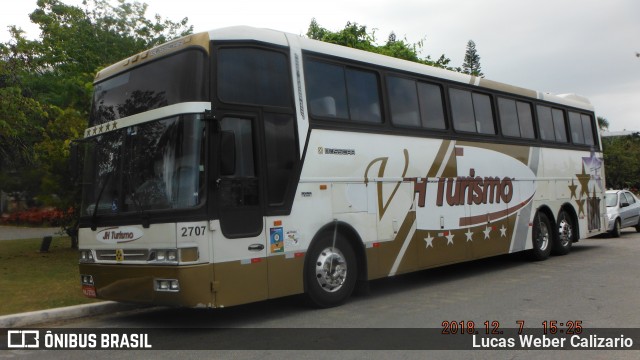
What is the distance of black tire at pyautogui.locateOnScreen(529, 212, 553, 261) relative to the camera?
1268 centimetres

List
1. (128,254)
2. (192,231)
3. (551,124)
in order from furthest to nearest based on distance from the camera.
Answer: (551,124) < (128,254) < (192,231)

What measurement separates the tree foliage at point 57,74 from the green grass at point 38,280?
1.67 meters

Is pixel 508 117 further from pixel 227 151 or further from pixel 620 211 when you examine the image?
pixel 620 211

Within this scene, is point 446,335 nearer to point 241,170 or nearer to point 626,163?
point 241,170

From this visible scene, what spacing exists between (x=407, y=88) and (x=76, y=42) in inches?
459

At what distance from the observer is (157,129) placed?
681 centimetres

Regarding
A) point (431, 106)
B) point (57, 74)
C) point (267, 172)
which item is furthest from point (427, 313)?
point (57, 74)

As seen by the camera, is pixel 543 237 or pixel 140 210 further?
pixel 543 237

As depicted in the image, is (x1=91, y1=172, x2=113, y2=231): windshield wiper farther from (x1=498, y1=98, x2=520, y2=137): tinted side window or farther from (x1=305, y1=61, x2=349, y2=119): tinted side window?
(x1=498, y1=98, x2=520, y2=137): tinted side window

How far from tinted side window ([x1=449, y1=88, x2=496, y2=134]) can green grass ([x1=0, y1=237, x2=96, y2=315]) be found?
7047 millimetres

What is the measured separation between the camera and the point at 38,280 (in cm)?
1079

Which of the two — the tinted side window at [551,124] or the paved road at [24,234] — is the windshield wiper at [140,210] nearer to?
the tinted side window at [551,124]

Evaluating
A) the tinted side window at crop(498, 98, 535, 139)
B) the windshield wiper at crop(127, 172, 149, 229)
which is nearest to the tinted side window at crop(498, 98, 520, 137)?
the tinted side window at crop(498, 98, 535, 139)

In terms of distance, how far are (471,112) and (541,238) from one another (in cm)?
400
